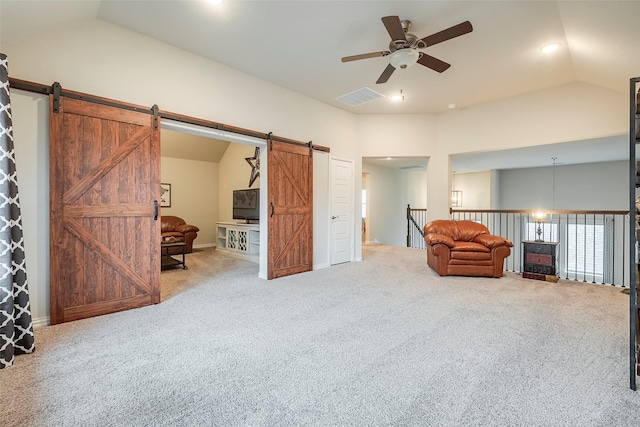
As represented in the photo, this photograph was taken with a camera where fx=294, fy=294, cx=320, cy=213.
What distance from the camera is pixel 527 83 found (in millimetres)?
4660

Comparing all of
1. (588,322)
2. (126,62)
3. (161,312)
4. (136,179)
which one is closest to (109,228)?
(136,179)

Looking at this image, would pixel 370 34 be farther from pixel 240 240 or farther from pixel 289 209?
pixel 240 240

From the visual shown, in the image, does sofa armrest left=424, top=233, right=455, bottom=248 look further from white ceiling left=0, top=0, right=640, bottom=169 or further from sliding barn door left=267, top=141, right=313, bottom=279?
white ceiling left=0, top=0, right=640, bottom=169

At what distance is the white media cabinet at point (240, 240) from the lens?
6449mm

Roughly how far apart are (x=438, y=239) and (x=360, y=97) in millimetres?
2804

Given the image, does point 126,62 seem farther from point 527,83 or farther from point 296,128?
point 527,83

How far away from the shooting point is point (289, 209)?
4.89m

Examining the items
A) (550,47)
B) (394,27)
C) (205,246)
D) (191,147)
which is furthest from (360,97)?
(205,246)

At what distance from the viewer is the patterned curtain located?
6.81 ft

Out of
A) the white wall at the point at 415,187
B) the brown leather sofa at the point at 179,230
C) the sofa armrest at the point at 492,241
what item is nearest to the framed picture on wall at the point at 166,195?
the brown leather sofa at the point at 179,230

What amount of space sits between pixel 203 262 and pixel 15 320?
391 centimetres

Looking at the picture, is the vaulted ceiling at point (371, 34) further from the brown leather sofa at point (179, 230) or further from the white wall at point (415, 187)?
the white wall at point (415, 187)

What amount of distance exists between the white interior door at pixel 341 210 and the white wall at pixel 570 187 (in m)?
7.64

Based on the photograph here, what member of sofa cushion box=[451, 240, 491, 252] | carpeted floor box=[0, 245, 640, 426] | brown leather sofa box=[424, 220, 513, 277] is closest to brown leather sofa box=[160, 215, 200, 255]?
carpeted floor box=[0, 245, 640, 426]
